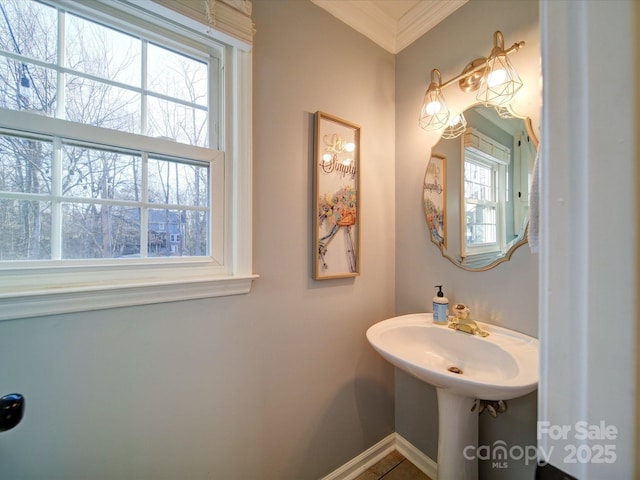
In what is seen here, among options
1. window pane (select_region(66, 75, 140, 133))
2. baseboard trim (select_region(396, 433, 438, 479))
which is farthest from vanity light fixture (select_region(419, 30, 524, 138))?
baseboard trim (select_region(396, 433, 438, 479))

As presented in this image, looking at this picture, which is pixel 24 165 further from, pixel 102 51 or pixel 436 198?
pixel 436 198

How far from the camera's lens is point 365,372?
139 cm

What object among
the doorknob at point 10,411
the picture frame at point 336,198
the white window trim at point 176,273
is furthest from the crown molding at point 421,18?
the doorknob at point 10,411

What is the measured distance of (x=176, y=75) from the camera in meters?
0.96

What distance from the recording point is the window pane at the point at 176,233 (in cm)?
90

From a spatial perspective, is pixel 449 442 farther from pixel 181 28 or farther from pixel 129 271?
pixel 181 28

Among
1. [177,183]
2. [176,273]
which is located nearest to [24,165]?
[177,183]

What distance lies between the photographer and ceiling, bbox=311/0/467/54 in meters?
1.24

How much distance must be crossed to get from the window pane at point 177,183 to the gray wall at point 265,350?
211mm

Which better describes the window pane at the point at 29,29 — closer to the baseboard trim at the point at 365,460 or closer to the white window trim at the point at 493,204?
the white window trim at the point at 493,204

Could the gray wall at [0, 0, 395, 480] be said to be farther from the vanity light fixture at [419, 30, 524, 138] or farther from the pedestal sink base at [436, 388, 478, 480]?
the pedestal sink base at [436, 388, 478, 480]

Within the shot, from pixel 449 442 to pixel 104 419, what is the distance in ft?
4.14

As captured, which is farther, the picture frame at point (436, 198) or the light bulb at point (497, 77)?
the picture frame at point (436, 198)

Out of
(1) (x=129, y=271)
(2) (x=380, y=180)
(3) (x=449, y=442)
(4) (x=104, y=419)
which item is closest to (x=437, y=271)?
(2) (x=380, y=180)
